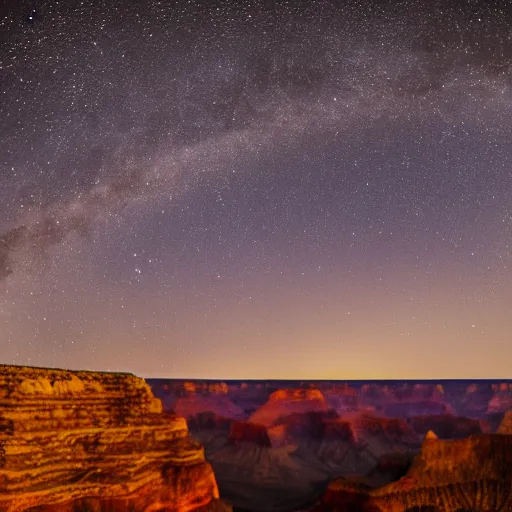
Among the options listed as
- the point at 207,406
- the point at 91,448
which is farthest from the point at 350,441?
the point at 91,448

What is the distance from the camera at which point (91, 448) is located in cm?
2073

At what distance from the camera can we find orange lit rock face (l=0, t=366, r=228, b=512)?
17.8 meters

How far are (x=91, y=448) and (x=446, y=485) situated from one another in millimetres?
22140

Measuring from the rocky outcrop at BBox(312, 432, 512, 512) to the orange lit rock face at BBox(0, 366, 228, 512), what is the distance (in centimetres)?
1091

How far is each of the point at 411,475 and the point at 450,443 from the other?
3332 millimetres

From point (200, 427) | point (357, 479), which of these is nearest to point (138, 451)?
point (357, 479)

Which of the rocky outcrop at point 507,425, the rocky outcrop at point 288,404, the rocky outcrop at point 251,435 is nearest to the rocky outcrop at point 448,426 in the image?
the rocky outcrop at point 507,425

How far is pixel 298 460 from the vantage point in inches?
2670

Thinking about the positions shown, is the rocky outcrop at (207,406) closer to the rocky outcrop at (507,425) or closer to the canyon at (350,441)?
the canyon at (350,441)

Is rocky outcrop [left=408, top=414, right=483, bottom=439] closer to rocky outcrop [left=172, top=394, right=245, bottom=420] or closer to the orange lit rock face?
rocky outcrop [left=172, top=394, right=245, bottom=420]

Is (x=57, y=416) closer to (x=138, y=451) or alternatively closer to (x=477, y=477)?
(x=138, y=451)

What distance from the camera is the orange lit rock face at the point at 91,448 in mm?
17828

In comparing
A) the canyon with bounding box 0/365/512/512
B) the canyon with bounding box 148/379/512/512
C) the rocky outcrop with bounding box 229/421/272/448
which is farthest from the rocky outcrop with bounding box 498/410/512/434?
the rocky outcrop with bounding box 229/421/272/448

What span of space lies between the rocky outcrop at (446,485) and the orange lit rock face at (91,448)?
1091 cm
